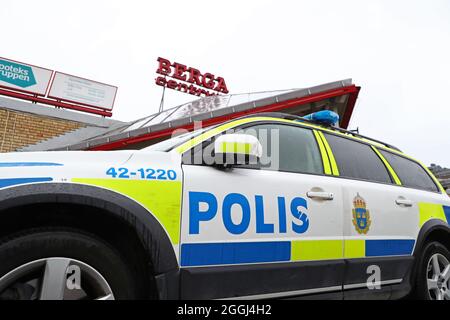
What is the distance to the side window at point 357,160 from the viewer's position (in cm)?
257

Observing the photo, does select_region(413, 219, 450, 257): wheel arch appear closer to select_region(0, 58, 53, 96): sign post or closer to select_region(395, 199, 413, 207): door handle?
select_region(395, 199, 413, 207): door handle

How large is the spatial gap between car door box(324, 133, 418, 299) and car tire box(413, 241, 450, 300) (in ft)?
0.61

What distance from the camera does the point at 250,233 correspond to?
5.98 feet

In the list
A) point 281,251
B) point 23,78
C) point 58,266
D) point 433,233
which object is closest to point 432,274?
point 433,233

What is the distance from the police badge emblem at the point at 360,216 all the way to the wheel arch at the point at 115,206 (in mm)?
1387

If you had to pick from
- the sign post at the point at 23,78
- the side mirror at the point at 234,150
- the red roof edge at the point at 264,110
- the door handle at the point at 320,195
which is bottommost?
the door handle at the point at 320,195

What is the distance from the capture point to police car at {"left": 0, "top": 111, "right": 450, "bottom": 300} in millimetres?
1395

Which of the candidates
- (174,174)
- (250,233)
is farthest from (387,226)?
(174,174)

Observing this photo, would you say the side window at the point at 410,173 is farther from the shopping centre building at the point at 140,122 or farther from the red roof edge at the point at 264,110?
the shopping centre building at the point at 140,122

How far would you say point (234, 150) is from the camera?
181cm

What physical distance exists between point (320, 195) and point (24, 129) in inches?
496

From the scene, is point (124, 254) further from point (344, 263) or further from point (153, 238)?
point (344, 263)

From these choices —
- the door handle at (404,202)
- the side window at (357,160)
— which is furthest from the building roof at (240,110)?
the door handle at (404,202)
